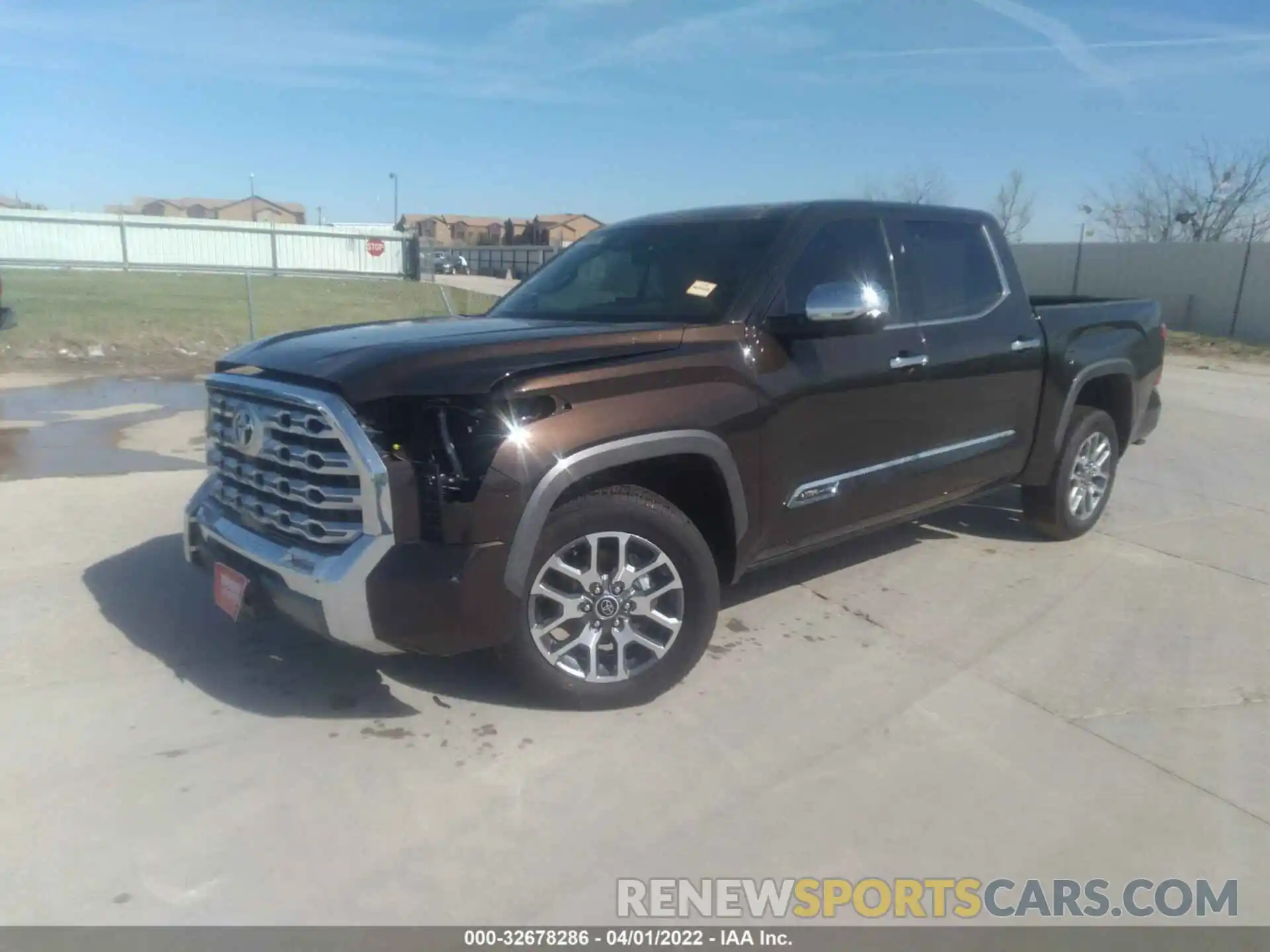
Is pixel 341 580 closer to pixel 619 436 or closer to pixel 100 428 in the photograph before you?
pixel 619 436

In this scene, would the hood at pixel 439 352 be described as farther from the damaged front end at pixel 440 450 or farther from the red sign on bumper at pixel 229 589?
the red sign on bumper at pixel 229 589

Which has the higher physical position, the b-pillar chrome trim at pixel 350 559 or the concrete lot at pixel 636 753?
the b-pillar chrome trim at pixel 350 559

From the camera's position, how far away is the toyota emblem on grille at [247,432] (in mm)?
3547

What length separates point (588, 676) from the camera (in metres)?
3.64

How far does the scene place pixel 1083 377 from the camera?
5645 mm

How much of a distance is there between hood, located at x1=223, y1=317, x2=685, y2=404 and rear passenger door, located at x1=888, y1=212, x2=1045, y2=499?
1530 mm

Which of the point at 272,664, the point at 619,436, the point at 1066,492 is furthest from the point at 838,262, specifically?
the point at 272,664

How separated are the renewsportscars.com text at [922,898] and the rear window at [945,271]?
275 centimetres

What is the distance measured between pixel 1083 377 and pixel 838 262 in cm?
206

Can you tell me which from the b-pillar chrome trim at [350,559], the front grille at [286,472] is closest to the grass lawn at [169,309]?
the front grille at [286,472]

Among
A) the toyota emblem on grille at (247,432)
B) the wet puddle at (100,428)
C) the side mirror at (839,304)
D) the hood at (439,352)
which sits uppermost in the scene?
the side mirror at (839,304)

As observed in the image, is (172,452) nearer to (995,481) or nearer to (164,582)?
(164,582)

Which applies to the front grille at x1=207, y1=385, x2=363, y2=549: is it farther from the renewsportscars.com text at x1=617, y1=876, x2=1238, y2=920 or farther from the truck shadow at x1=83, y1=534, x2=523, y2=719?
the renewsportscars.com text at x1=617, y1=876, x2=1238, y2=920
